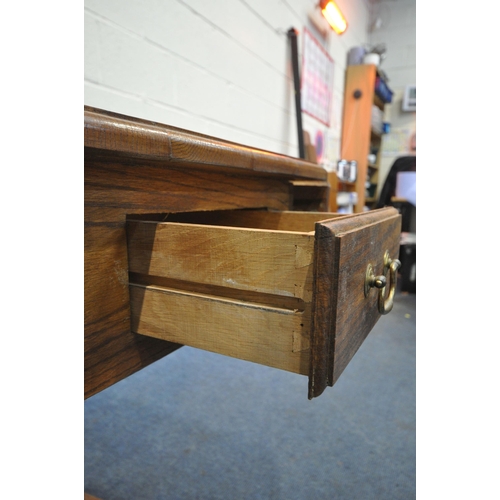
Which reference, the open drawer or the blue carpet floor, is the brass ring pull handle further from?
the blue carpet floor

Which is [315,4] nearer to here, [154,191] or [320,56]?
[320,56]

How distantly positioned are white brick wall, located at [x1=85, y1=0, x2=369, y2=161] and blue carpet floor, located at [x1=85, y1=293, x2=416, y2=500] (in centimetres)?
101

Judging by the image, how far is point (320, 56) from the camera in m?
2.51

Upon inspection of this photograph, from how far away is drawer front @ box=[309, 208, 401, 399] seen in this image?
0.36m

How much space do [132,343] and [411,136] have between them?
451 cm

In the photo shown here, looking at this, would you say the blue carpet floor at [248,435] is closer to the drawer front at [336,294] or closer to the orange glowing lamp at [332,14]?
the drawer front at [336,294]

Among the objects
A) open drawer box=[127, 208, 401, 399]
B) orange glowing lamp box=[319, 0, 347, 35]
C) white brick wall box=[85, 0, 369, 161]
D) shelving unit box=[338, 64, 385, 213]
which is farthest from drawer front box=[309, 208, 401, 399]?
shelving unit box=[338, 64, 385, 213]

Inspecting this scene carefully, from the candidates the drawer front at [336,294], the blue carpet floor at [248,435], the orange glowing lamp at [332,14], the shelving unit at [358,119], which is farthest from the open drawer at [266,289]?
the shelving unit at [358,119]

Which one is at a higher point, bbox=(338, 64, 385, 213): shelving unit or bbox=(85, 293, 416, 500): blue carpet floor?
bbox=(338, 64, 385, 213): shelving unit

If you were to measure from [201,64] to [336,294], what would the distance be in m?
1.18

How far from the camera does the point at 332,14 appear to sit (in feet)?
7.64

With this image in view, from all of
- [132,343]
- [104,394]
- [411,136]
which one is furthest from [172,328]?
[411,136]

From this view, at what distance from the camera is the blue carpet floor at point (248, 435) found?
1.05 m

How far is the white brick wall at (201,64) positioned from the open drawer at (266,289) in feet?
2.07
